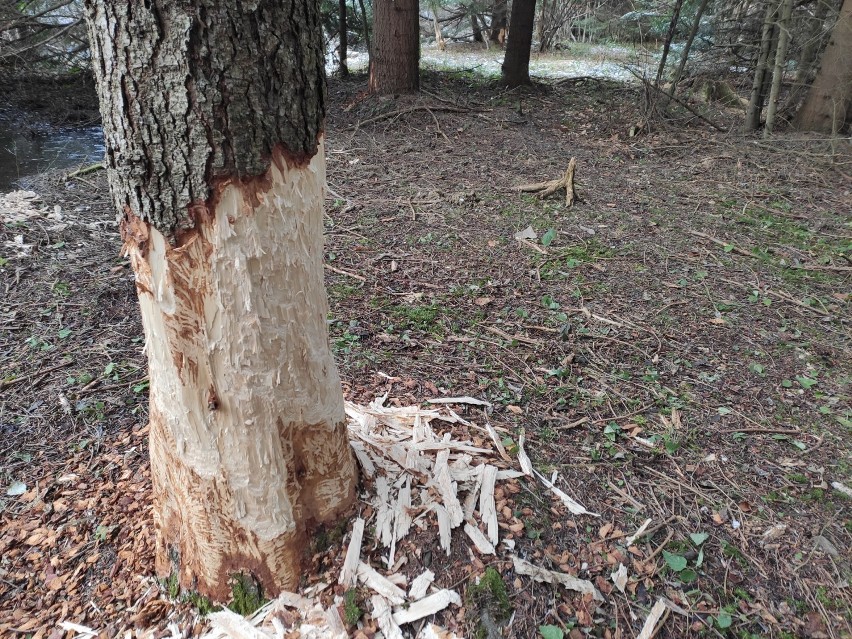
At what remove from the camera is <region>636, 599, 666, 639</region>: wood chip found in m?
1.78

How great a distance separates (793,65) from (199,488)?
1115 cm

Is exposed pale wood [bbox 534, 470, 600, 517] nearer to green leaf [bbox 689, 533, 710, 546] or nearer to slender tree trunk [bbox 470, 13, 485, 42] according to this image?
green leaf [bbox 689, 533, 710, 546]

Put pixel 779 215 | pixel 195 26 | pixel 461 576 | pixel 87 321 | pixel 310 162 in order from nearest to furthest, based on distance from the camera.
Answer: pixel 195 26, pixel 310 162, pixel 461 576, pixel 87 321, pixel 779 215

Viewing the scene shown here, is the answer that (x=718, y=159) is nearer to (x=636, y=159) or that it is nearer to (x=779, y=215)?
(x=636, y=159)

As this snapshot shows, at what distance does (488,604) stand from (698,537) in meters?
0.96

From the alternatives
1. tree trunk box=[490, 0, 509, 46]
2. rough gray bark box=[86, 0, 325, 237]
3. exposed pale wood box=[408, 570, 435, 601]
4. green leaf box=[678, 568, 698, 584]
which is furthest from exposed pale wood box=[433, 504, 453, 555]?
tree trunk box=[490, 0, 509, 46]

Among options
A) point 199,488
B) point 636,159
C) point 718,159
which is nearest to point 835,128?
point 718,159

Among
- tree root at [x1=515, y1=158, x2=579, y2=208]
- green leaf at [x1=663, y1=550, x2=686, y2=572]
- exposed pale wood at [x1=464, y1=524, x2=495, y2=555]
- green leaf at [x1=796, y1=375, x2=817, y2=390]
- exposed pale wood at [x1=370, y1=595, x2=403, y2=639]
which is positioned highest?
tree root at [x1=515, y1=158, x2=579, y2=208]

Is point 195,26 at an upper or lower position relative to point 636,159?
upper

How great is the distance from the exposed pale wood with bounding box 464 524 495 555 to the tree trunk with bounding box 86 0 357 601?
573 mm

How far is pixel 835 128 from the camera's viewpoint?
6324 mm

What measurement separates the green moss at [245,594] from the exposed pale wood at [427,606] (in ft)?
1.61

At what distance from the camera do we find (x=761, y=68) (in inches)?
259

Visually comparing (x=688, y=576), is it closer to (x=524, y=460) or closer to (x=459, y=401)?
(x=524, y=460)
